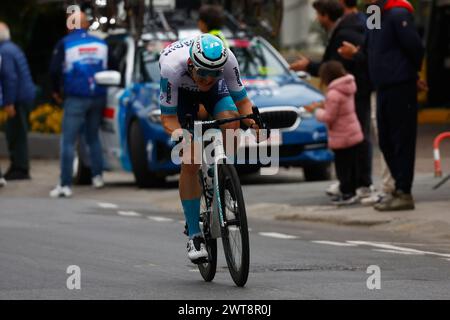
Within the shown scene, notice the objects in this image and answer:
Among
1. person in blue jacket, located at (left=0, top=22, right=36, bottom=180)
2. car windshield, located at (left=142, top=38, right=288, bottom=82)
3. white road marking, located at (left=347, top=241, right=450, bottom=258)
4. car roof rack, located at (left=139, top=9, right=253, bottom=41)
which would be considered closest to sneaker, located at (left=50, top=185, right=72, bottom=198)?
car windshield, located at (left=142, top=38, right=288, bottom=82)

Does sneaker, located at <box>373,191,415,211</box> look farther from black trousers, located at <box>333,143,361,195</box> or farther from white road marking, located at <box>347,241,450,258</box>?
white road marking, located at <box>347,241,450,258</box>

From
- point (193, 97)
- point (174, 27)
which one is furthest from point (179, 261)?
point (174, 27)

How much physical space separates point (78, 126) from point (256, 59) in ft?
7.40

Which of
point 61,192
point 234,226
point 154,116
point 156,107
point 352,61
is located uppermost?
point 234,226

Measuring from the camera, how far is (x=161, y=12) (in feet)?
66.7

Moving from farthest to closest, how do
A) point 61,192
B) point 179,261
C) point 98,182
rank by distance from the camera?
point 98,182
point 61,192
point 179,261

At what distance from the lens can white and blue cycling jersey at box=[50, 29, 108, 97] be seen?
18938 mm

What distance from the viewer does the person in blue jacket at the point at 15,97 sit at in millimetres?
20688

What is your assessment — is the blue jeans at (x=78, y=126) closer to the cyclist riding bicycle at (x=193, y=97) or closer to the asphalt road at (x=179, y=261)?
the asphalt road at (x=179, y=261)

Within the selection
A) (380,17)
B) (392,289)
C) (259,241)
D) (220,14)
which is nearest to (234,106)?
(392,289)

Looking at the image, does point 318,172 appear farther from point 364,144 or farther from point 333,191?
point 364,144

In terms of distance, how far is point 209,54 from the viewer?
31.8 feet

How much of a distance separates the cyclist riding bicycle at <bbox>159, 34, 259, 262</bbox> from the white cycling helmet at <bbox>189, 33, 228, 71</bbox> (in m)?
0.05

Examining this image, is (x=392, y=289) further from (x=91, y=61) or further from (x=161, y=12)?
(x=161, y=12)
